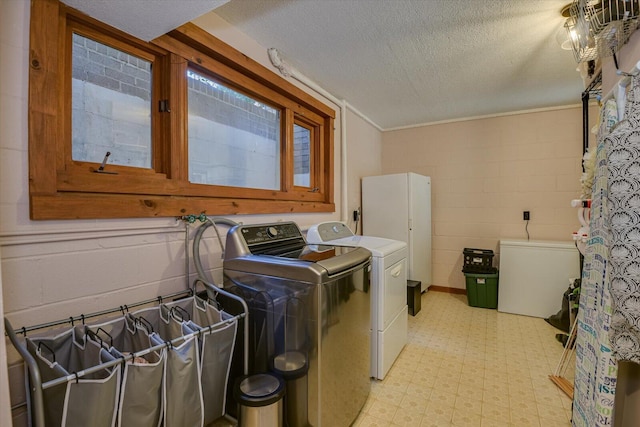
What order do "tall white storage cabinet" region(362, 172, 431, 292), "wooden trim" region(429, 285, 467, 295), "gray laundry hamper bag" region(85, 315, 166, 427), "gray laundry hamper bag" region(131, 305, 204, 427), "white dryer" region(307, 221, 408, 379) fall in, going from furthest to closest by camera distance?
"wooden trim" region(429, 285, 467, 295), "tall white storage cabinet" region(362, 172, 431, 292), "white dryer" region(307, 221, 408, 379), "gray laundry hamper bag" region(131, 305, 204, 427), "gray laundry hamper bag" region(85, 315, 166, 427)

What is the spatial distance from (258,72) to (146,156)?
101 cm

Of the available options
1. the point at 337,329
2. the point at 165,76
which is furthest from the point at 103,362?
the point at 165,76

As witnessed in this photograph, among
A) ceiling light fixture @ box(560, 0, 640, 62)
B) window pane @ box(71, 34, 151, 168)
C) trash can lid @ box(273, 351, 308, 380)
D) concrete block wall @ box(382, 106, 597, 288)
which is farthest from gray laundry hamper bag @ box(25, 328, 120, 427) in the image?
concrete block wall @ box(382, 106, 597, 288)

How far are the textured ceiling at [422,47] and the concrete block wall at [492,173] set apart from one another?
0.42 metres

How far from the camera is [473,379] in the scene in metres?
2.12

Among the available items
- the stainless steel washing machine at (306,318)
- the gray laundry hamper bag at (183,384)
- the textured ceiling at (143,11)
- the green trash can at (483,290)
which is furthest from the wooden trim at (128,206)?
the green trash can at (483,290)

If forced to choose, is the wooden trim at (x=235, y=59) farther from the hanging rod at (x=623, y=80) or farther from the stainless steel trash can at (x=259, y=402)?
the hanging rod at (x=623, y=80)

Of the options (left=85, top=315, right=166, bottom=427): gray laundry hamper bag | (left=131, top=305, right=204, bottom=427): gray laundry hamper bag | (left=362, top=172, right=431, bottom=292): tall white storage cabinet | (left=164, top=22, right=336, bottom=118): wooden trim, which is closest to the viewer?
(left=85, top=315, right=166, bottom=427): gray laundry hamper bag

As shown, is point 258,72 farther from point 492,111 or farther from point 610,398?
point 492,111

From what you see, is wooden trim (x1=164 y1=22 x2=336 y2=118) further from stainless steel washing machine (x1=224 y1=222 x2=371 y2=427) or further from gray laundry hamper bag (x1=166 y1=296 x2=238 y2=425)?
gray laundry hamper bag (x1=166 y1=296 x2=238 y2=425)

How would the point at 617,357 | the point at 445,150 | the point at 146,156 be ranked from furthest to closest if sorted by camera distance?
the point at 445,150 < the point at 146,156 < the point at 617,357

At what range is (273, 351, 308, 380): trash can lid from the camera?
1421 millimetres

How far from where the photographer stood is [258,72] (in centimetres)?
212

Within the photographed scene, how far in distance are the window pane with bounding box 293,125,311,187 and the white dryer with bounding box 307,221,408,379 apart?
707 mm
